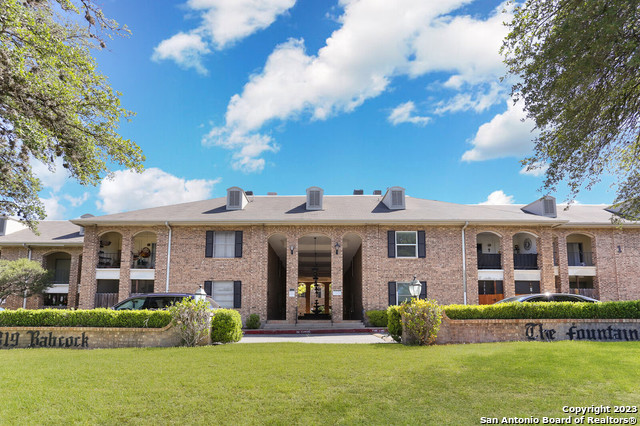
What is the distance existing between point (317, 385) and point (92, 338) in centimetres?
864

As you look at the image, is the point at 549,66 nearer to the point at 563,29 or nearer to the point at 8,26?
the point at 563,29

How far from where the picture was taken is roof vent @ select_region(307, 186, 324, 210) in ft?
76.4

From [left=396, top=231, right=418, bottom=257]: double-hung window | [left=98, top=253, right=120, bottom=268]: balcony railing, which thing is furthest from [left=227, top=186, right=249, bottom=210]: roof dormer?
[left=396, top=231, right=418, bottom=257]: double-hung window

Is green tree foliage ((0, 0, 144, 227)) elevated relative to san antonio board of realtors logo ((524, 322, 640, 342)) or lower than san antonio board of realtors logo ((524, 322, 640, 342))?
elevated

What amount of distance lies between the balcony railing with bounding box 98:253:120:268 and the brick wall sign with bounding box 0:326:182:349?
11208 mm

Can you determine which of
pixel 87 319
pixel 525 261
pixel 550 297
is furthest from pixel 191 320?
pixel 525 261

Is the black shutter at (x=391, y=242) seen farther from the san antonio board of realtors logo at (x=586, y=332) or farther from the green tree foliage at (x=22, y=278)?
the green tree foliage at (x=22, y=278)

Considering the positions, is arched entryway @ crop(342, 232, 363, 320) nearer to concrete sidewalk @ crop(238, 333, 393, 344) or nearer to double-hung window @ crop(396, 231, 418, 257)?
double-hung window @ crop(396, 231, 418, 257)

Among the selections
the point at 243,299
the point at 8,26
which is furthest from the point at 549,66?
the point at 243,299

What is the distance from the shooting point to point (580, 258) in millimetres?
26266

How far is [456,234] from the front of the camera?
21.9 metres

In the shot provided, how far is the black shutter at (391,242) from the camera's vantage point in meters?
21.8

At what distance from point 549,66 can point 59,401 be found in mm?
10998

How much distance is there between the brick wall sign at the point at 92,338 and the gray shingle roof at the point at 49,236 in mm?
13527
